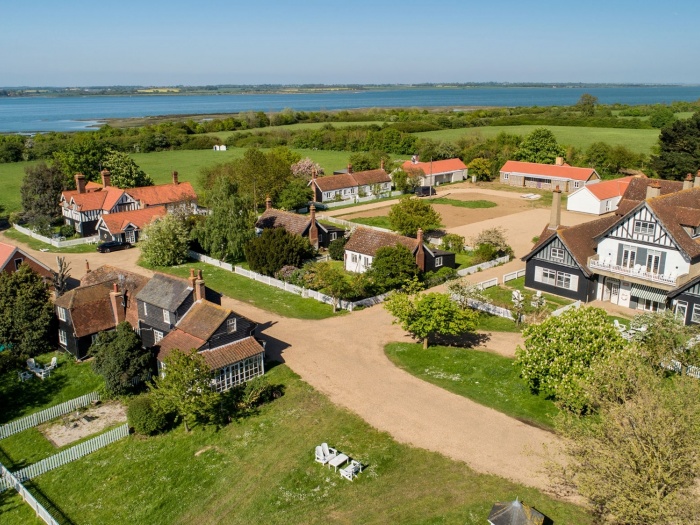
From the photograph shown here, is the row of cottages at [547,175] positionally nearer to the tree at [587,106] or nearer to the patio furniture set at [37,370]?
the patio furniture set at [37,370]

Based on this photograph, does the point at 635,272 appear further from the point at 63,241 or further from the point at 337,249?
the point at 63,241

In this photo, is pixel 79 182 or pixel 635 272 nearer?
pixel 635 272

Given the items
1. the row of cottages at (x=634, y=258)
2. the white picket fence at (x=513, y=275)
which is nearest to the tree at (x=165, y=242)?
the white picket fence at (x=513, y=275)

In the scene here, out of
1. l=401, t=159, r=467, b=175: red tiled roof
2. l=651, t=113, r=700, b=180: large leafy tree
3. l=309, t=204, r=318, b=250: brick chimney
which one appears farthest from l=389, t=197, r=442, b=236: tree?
l=651, t=113, r=700, b=180: large leafy tree

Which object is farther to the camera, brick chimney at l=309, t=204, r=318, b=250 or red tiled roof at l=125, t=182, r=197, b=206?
red tiled roof at l=125, t=182, r=197, b=206

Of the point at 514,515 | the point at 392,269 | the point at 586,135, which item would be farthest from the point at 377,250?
the point at 586,135

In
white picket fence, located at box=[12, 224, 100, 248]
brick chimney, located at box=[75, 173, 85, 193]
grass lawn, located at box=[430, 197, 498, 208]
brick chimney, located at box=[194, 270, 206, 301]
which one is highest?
brick chimney, located at box=[75, 173, 85, 193]

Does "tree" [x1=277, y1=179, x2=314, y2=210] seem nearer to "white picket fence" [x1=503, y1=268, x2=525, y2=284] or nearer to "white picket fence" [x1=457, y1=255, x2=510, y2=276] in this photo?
"white picket fence" [x1=457, y1=255, x2=510, y2=276]
